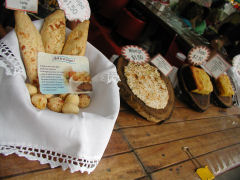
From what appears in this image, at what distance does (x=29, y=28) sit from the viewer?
3.08ft

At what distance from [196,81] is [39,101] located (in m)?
1.37

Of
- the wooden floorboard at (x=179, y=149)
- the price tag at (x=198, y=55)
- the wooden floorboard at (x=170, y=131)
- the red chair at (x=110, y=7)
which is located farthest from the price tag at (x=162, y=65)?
the red chair at (x=110, y=7)

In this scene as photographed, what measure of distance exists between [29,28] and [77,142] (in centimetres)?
65

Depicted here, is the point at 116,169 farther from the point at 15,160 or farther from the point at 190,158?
the point at 190,158

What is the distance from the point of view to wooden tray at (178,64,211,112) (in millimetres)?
1669

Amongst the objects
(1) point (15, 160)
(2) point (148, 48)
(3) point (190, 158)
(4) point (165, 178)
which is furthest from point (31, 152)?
(2) point (148, 48)

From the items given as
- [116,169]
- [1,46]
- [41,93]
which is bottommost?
[116,169]

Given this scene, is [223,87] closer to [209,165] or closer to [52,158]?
[209,165]

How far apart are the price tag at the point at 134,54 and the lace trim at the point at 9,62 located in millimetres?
852

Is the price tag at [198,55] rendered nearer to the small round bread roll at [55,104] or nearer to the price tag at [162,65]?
the price tag at [162,65]

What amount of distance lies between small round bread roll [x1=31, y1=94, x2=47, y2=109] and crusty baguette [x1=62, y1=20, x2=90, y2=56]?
1.20ft

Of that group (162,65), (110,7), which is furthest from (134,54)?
(110,7)

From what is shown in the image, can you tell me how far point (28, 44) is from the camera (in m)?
0.91

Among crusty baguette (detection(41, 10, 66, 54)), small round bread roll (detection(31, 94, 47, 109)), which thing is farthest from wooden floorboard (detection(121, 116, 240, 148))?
crusty baguette (detection(41, 10, 66, 54))
